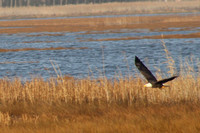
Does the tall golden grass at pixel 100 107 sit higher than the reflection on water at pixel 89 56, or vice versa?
the tall golden grass at pixel 100 107

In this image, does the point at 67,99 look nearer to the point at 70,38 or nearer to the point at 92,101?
the point at 92,101

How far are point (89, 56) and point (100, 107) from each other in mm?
17407

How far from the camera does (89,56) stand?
3084 cm

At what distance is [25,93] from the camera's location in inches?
625

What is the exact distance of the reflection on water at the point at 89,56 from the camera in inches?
958

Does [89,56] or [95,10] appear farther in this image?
[95,10]

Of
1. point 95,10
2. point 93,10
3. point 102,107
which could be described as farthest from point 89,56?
point 95,10

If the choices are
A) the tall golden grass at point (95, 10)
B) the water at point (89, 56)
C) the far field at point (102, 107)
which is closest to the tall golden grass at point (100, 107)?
the far field at point (102, 107)

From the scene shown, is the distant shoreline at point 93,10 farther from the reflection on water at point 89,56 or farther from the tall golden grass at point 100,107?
the tall golden grass at point 100,107

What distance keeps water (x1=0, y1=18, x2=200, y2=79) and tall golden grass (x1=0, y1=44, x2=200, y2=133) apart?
220 inches

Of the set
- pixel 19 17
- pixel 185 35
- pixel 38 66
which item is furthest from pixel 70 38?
pixel 19 17

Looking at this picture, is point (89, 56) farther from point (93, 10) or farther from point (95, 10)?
point (95, 10)

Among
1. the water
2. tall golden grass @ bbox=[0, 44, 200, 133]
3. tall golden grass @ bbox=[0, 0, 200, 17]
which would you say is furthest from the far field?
tall golden grass @ bbox=[0, 0, 200, 17]

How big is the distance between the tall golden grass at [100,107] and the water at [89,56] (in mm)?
5585
